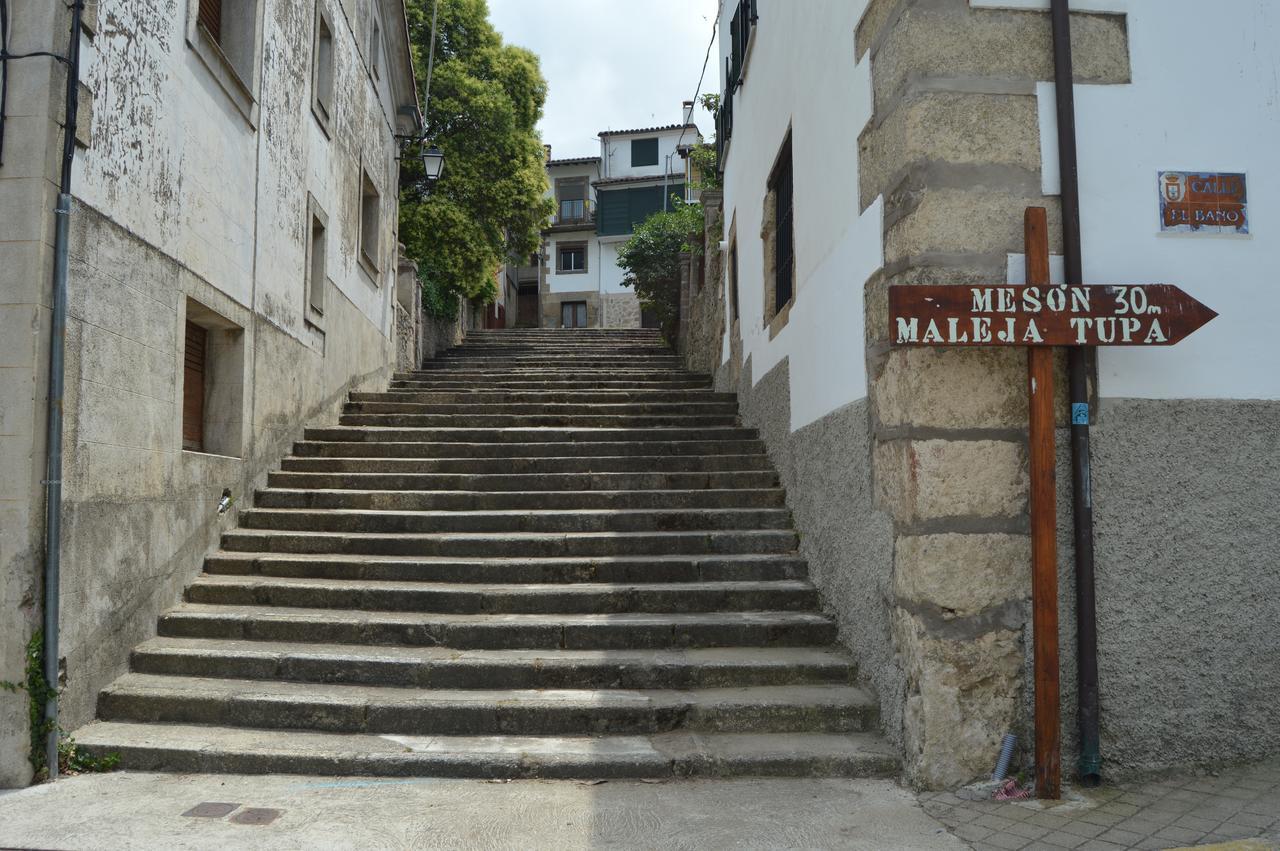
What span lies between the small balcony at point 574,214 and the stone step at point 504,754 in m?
30.4

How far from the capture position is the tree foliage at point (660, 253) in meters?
17.1

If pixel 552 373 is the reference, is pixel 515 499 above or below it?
below

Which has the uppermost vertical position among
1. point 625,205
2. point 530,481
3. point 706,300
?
point 625,205

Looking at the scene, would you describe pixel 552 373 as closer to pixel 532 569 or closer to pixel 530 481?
pixel 530 481

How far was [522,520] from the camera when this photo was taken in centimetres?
705

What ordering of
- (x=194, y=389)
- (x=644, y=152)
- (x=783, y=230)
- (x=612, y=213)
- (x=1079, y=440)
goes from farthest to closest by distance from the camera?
(x=644, y=152), (x=612, y=213), (x=783, y=230), (x=194, y=389), (x=1079, y=440)

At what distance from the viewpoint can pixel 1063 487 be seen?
420 centimetres

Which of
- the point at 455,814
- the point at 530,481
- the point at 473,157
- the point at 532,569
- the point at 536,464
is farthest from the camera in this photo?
the point at 473,157

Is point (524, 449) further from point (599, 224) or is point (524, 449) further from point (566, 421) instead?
point (599, 224)

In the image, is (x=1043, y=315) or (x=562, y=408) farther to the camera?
(x=562, y=408)

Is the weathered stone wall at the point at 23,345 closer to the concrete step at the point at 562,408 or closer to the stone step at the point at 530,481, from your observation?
the stone step at the point at 530,481

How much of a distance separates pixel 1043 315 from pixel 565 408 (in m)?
6.73

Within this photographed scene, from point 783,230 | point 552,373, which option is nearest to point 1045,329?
point 783,230

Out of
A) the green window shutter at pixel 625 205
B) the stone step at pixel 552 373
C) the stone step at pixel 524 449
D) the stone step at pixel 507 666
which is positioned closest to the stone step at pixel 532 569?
the stone step at pixel 507 666
